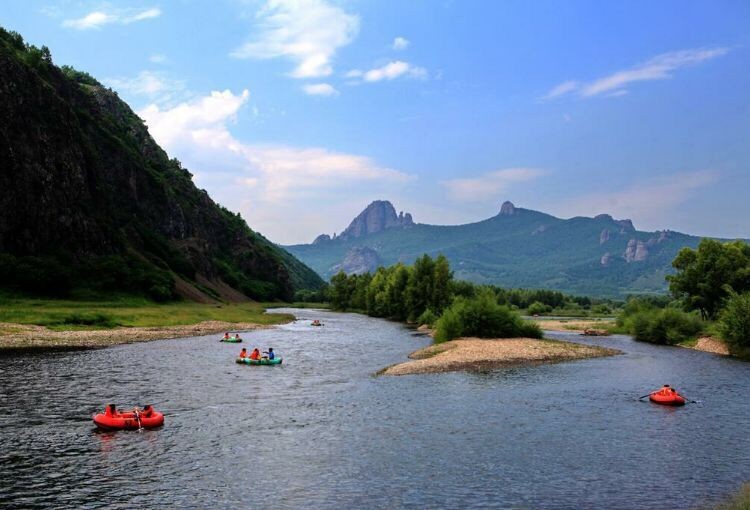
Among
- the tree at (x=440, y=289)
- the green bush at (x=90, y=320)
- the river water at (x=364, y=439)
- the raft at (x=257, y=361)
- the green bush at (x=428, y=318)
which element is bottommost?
the river water at (x=364, y=439)

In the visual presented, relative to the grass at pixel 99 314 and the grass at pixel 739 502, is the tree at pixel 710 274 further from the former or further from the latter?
the grass at pixel 99 314

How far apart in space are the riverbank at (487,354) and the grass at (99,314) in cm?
5493

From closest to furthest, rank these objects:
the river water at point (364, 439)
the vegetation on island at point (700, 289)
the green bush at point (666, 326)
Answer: the river water at point (364, 439)
the vegetation on island at point (700, 289)
the green bush at point (666, 326)

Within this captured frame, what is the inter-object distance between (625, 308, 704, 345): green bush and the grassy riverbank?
77.6 metres

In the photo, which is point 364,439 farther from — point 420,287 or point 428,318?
point 420,287

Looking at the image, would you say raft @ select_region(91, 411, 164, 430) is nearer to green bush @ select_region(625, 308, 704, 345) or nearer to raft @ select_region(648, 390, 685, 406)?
raft @ select_region(648, 390, 685, 406)

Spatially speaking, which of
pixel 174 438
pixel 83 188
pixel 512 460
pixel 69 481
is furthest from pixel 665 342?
pixel 83 188

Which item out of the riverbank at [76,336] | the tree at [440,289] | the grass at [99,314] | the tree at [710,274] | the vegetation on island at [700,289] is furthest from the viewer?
the tree at [440,289]

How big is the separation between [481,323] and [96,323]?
63.3 m

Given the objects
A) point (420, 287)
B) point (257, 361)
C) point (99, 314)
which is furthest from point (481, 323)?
point (99, 314)

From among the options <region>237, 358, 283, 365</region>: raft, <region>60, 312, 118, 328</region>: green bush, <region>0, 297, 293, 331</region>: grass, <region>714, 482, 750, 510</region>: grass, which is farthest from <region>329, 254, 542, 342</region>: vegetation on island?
<region>714, 482, 750, 510</region>: grass

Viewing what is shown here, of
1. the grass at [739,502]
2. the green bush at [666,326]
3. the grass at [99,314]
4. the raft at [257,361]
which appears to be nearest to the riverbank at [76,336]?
the grass at [99,314]

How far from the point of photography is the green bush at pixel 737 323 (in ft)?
257

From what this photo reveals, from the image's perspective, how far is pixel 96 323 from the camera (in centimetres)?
9644
